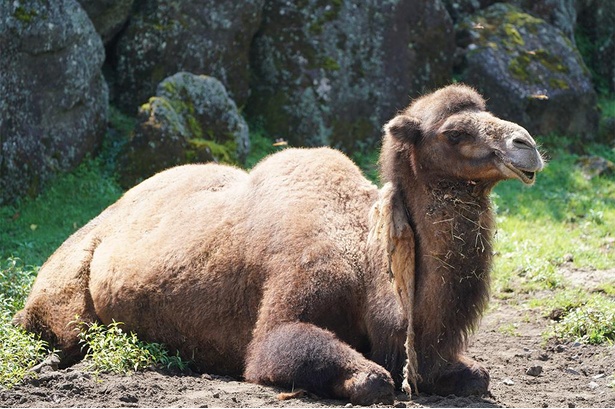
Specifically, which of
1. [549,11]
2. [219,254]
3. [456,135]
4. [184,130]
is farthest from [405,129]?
[549,11]

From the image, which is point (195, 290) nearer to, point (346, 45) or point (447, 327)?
point (447, 327)

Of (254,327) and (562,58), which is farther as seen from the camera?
(562,58)

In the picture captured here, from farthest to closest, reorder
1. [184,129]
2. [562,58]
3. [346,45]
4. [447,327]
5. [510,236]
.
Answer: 1. [562,58]
2. [346,45]
3. [184,129]
4. [510,236]
5. [447,327]

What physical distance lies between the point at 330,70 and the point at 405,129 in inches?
326

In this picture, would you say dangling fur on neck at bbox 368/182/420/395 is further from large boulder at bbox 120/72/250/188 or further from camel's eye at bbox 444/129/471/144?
large boulder at bbox 120/72/250/188

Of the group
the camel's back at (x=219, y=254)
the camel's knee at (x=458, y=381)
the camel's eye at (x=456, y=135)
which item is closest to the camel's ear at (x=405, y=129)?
the camel's eye at (x=456, y=135)

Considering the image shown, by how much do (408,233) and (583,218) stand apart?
6.62 metres

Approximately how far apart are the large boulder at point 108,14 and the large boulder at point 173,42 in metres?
0.18

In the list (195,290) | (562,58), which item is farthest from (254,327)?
(562,58)

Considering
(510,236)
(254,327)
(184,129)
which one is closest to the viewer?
(254,327)

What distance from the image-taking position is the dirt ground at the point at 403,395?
22.4 ft

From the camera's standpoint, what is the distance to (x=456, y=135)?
7.26m

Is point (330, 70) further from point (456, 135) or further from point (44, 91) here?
point (456, 135)

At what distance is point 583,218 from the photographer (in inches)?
523
